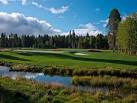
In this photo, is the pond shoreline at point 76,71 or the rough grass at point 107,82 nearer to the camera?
the rough grass at point 107,82

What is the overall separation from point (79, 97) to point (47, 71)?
87.3 feet

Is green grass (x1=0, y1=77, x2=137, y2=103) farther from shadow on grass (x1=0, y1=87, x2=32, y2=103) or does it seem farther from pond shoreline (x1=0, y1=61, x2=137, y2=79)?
pond shoreline (x1=0, y1=61, x2=137, y2=79)

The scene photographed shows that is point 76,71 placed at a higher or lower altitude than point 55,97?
lower

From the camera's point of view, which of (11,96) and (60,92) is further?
(60,92)

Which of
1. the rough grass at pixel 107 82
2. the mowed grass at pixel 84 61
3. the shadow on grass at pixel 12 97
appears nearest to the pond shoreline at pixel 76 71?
the mowed grass at pixel 84 61

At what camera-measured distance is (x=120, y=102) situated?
2258 cm

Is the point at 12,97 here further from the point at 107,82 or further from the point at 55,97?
the point at 107,82

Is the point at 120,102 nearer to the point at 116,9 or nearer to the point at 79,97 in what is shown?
the point at 79,97

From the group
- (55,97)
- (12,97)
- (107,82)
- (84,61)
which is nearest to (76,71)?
(107,82)

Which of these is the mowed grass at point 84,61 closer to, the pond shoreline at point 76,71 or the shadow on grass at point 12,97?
Answer: the pond shoreline at point 76,71

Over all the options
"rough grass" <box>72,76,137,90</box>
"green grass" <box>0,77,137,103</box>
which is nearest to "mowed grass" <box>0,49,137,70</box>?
"rough grass" <box>72,76,137,90</box>

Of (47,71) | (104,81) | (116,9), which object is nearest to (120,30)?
(116,9)

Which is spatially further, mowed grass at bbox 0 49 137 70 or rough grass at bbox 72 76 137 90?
mowed grass at bbox 0 49 137 70

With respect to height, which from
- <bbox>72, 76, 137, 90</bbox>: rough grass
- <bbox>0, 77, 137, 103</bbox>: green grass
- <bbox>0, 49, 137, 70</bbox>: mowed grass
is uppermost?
<bbox>0, 49, 137, 70</bbox>: mowed grass
